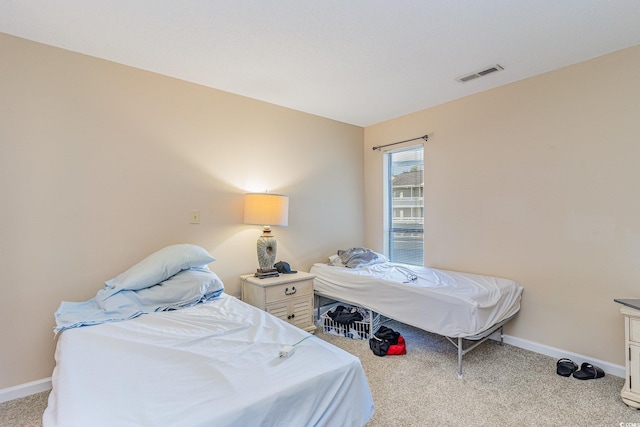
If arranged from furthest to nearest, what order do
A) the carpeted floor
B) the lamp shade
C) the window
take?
the window, the lamp shade, the carpeted floor

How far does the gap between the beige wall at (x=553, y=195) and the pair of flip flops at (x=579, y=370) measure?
152 mm

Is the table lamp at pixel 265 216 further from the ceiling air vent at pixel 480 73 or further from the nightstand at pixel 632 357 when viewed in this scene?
the nightstand at pixel 632 357

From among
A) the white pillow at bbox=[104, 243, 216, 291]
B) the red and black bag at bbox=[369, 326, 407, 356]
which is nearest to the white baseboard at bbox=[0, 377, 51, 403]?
the white pillow at bbox=[104, 243, 216, 291]

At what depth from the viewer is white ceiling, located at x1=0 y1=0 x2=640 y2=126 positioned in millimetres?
1782

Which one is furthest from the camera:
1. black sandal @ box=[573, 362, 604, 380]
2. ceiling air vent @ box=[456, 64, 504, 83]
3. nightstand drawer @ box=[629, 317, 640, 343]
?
ceiling air vent @ box=[456, 64, 504, 83]

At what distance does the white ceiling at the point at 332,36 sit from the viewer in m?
1.78

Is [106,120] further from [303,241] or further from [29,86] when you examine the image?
[303,241]

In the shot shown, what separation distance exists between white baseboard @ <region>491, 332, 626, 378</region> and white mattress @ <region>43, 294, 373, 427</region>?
86.2 inches

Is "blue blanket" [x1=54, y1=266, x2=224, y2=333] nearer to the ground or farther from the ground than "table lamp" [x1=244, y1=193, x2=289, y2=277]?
nearer to the ground

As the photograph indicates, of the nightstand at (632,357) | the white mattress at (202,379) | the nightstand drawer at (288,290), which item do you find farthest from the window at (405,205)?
the white mattress at (202,379)

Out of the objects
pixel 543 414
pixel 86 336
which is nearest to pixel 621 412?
pixel 543 414

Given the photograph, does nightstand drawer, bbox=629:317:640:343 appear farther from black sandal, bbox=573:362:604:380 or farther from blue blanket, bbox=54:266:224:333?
blue blanket, bbox=54:266:224:333

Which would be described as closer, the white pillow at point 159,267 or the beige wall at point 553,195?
the white pillow at point 159,267

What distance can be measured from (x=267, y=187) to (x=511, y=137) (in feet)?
8.01
